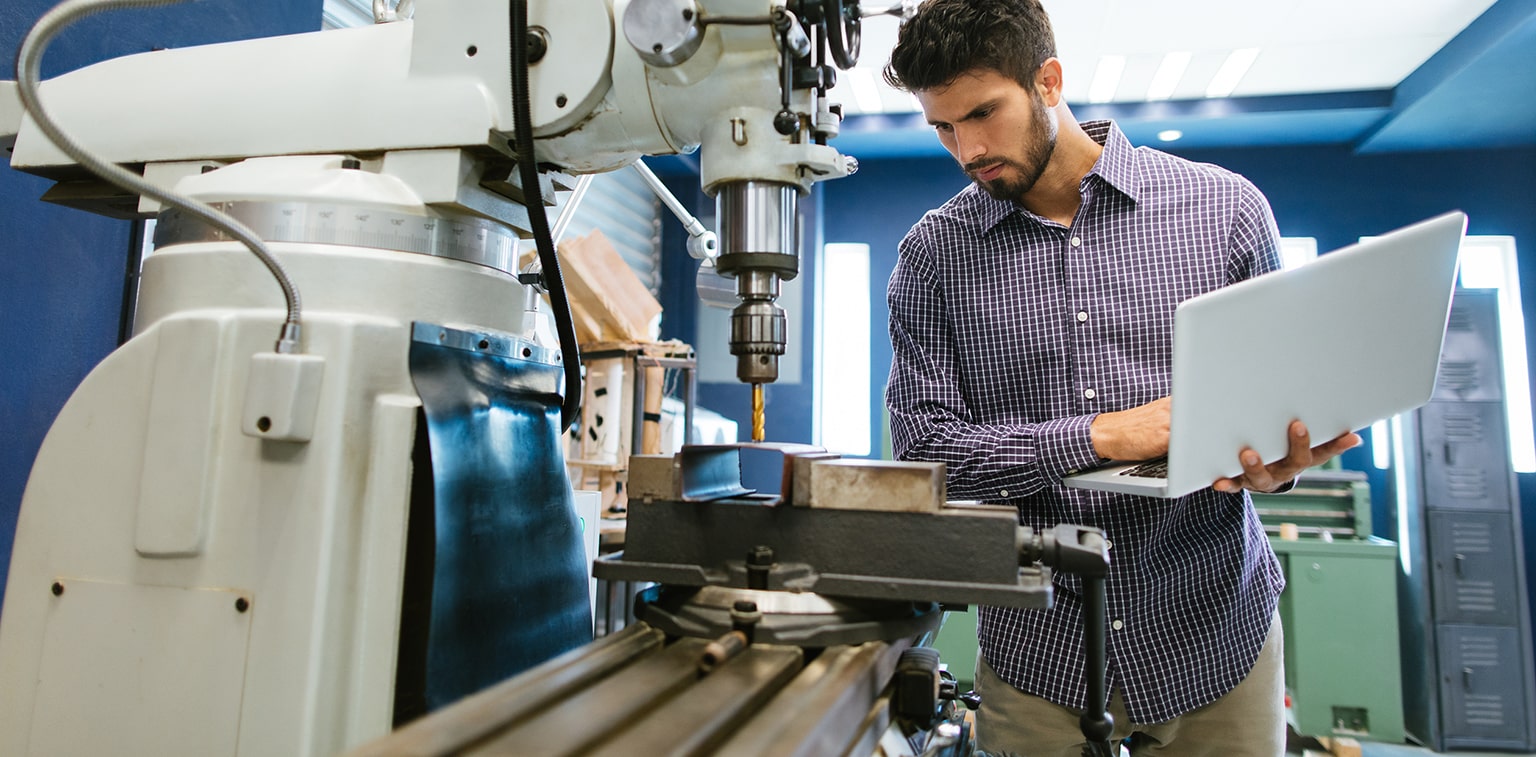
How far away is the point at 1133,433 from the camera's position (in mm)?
1008

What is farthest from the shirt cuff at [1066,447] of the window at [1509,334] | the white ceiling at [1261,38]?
the window at [1509,334]

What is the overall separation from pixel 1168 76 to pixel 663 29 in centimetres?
380

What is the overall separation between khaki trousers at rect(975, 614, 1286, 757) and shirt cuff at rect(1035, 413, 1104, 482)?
35 centimetres

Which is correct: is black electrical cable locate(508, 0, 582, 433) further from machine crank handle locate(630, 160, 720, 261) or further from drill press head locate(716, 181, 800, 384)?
machine crank handle locate(630, 160, 720, 261)

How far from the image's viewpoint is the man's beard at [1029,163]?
3.93ft

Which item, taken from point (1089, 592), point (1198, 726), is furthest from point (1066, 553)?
point (1198, 726)

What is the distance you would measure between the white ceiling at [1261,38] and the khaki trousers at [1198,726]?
8.21 ft

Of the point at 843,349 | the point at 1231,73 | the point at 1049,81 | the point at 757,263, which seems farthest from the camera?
the point at 843,349

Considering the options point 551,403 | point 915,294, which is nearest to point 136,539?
point 551,403

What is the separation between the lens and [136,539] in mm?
686

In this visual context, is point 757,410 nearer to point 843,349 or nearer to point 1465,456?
point 1465,456

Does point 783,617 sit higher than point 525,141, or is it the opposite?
point 525,141

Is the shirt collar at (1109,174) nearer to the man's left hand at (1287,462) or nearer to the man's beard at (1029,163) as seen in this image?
the man's beard at (1029,163)

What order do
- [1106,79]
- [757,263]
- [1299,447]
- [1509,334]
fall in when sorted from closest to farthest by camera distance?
[757,263] → [1299,447] → [1106,79] → [1509,334]
